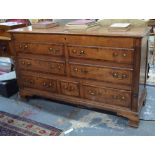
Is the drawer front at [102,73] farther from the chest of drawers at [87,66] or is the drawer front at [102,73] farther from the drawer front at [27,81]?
the drawer front at [27,81]

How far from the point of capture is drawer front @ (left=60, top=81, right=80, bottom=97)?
6.95 ft

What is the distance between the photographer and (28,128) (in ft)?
6.69

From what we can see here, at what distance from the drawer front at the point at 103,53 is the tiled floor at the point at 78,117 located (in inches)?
23.8

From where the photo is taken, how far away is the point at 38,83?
2.34m

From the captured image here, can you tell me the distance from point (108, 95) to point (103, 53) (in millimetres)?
387

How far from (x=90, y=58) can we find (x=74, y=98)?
47cm

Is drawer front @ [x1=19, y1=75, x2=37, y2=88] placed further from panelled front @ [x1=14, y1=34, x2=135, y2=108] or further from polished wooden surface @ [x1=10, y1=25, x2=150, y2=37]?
polished wooden surface @ [x1=10, y1=25, x2=150, y2=37]

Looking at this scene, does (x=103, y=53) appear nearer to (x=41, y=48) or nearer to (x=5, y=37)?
(x=41, y=48)

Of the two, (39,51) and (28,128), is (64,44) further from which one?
(28,128)

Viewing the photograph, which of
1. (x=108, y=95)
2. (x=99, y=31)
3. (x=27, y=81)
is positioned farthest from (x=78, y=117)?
(x=99, y=31)

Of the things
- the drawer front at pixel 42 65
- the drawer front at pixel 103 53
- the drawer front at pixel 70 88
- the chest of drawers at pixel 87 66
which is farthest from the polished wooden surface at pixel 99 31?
the drawer front at pixel 70 88

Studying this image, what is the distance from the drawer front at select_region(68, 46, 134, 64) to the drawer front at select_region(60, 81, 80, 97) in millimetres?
287

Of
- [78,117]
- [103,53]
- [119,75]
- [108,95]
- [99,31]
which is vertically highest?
[99,31]

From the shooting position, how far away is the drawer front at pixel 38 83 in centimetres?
225
